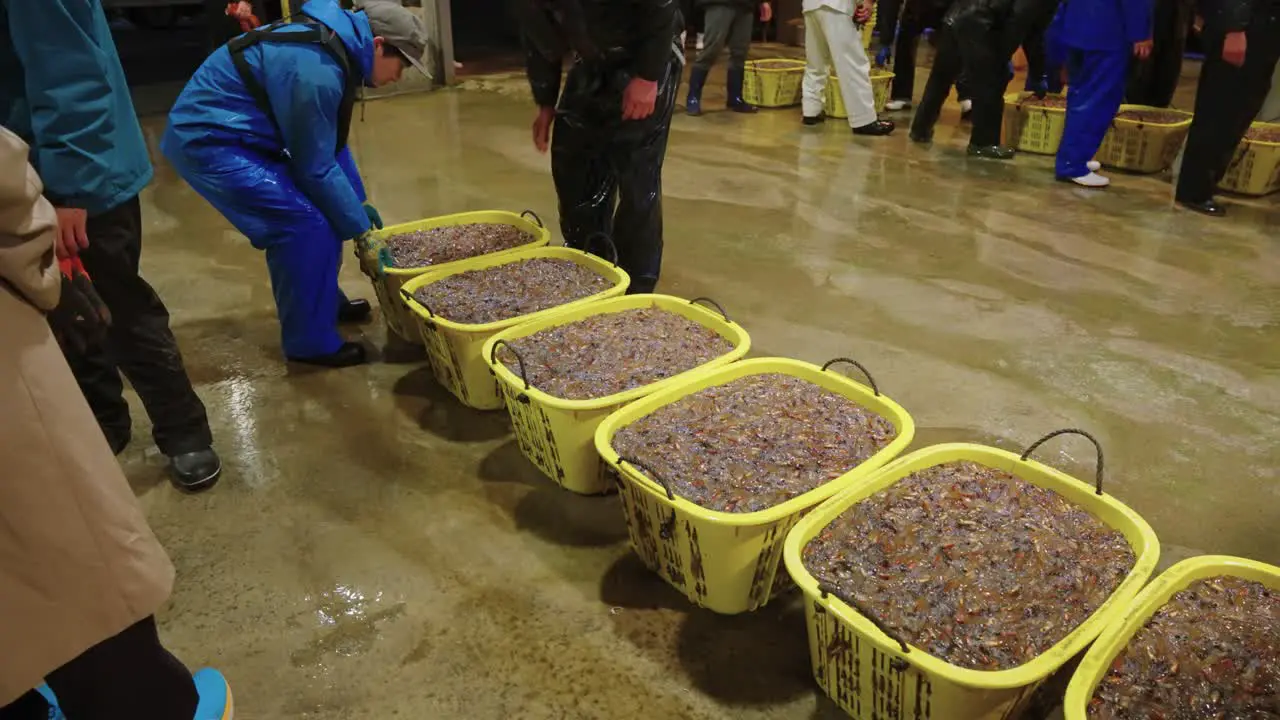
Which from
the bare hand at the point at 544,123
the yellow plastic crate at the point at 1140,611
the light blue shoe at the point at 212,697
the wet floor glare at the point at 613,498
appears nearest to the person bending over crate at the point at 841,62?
the wet floor glare at the point at 613,498

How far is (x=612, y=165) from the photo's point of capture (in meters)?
2.97

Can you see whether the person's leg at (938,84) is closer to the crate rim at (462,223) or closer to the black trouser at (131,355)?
the crate rim at (462,223)

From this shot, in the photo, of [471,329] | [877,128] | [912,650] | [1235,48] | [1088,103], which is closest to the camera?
[912,650]

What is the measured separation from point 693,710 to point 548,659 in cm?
31

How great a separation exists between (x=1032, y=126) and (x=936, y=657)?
16.3 feet

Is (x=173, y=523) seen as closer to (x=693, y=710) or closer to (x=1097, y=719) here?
(x=693, y=710)

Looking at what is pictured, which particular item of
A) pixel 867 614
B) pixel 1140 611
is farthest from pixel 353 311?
pixel 1140 611

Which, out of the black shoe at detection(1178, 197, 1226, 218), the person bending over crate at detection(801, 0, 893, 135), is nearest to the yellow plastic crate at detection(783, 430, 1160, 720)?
the black shoe at detection(1178, 197, 1226, 218)

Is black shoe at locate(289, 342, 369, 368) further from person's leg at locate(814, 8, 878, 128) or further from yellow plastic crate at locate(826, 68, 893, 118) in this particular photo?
yellow plastic crate at locate(826, 68, 893, 118)

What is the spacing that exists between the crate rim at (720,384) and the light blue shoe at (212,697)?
2.60 feet

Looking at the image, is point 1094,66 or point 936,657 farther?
point 1094,66

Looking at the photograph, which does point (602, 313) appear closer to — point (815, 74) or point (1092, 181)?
point (1092, 181)

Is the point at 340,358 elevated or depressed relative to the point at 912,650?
depressed

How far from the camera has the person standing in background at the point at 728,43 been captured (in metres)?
6.07
